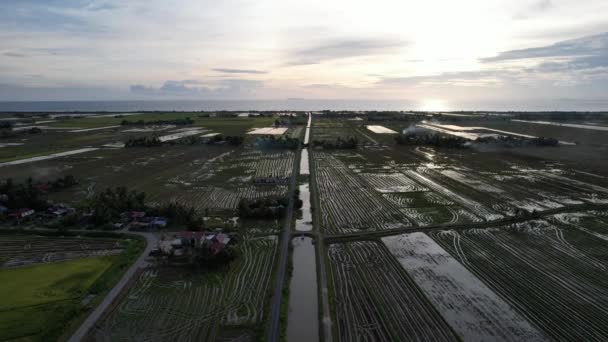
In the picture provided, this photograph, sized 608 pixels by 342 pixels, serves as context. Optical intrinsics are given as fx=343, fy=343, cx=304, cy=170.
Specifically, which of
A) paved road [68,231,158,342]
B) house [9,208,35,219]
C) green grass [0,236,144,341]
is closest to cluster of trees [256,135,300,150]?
house [9,208,35,219]

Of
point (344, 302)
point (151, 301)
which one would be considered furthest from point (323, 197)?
point (151, 301)

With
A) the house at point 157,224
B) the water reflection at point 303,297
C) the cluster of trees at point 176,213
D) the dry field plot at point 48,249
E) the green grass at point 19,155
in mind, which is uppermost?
the green grass at point 19,155

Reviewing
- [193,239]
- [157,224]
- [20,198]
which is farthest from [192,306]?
[20,198]

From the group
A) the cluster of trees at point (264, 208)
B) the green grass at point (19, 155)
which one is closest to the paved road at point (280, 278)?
the cluster of trees at point (264, 208)

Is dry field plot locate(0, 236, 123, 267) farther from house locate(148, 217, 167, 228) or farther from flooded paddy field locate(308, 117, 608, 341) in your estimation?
flooded paddy field locate(308, 117, 608, 341)

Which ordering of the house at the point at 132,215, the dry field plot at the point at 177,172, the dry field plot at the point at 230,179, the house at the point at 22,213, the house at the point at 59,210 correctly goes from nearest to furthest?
the house at the point at 132,215, the house at the point at 22,213, the house at the point at 59,210, the dry field plot at the point at 230,179, the dry field plot at the point at 177,172

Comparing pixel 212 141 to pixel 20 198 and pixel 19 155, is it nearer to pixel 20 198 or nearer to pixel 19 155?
pixel 19 155

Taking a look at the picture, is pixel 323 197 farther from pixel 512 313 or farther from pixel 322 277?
pixel 512 313

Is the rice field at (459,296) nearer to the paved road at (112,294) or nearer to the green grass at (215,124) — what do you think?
the paved road at (112,294)
